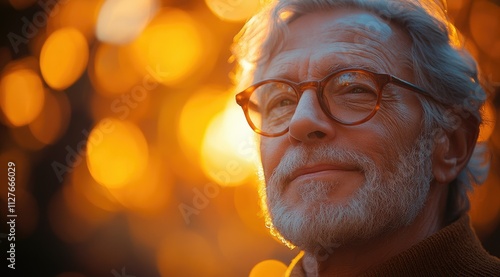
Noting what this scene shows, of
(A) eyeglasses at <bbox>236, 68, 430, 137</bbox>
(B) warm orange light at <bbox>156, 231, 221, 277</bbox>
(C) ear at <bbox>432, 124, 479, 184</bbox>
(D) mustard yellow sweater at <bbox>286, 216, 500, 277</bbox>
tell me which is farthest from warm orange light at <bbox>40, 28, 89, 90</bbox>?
(D) mustard yellow sweater at <bbox>286, 216, 500, 277</bbox>

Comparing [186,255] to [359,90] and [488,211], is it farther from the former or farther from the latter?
[359,90]

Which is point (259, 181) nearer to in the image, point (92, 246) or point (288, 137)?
point (288, 137)

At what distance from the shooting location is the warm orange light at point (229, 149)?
297 cm

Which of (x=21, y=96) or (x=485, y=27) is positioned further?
(x=485, y=27)

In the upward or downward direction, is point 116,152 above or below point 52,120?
below

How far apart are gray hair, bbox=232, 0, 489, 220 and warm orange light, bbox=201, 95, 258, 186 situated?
0.51 meters

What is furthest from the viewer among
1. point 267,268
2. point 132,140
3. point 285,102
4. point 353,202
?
point 267,268

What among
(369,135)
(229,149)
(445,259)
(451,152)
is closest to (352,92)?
(369,135)

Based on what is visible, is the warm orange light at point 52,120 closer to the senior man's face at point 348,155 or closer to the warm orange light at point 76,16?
the warm orange light at point 76,16

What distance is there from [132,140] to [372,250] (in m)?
4.08

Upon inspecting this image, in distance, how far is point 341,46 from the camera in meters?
2.18

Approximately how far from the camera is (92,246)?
222 inches

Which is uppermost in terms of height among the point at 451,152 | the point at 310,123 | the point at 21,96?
the point at 310,123

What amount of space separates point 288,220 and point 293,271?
17.9 inches
